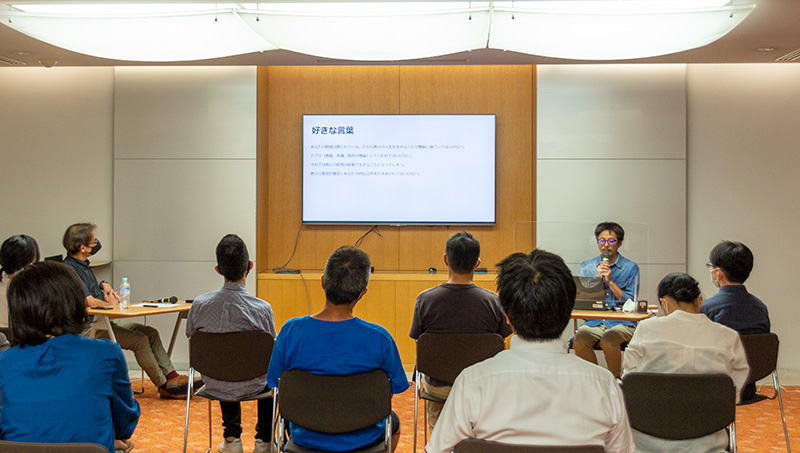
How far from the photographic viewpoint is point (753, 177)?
19.8 feet

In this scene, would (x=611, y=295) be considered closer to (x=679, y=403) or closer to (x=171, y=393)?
(x=679, y=403)

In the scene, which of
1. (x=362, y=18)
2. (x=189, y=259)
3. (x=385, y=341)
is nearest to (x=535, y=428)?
(x=385, y=341)

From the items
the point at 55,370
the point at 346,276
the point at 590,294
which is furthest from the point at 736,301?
the point at 55,370

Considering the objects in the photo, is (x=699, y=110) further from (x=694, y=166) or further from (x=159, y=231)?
(x=159, y=231)

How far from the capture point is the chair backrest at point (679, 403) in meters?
2.51

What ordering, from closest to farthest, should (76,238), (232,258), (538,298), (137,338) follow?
(538,298) < (232,258) < (76,238) < (137,338)

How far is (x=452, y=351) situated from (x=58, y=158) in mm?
4772

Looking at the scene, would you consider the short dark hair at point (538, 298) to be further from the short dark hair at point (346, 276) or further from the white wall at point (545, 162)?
the white wall at point (545, 162)

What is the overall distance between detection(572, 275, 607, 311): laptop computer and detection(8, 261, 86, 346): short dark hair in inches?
122

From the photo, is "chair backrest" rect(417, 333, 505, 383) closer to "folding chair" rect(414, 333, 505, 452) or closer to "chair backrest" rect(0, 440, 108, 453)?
"folding chair" rect(414, 333, 505, 452)

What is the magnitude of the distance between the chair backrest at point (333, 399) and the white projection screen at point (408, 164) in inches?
154

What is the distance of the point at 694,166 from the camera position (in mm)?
6082

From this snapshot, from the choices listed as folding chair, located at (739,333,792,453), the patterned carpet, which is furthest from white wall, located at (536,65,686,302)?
folding chair, located at (739,333,792,453)

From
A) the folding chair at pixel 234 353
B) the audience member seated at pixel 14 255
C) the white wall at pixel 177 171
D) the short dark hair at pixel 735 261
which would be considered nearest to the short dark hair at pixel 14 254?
the audience member seated at pixel 14 255
